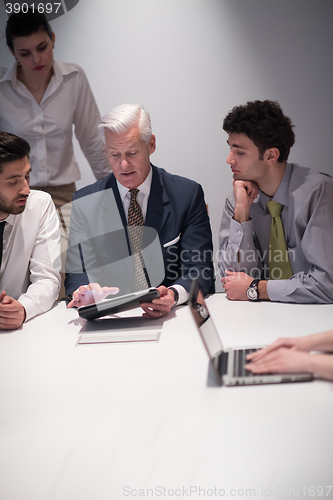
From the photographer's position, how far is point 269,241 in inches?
92.3

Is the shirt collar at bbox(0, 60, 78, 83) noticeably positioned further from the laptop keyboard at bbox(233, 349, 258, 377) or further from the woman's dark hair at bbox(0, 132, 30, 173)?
the laptop keyboard at bbox(233, 349, 258, 377)

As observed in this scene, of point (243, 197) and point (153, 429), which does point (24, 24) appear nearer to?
point (243, 197)

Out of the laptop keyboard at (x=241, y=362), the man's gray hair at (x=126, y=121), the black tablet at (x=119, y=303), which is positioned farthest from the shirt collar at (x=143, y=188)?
the laptop keyboard at (x=241, y=362)

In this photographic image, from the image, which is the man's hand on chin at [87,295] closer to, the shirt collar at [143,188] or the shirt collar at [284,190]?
the shirt collar at [143,188]

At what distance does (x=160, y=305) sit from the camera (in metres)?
1.85

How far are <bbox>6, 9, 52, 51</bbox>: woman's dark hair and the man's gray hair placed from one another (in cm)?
96

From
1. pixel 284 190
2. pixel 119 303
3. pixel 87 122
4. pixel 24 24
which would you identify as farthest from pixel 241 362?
pixel 24 24

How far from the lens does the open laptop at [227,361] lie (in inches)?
47.1

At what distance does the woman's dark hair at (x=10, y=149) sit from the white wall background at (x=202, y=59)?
0.65 m

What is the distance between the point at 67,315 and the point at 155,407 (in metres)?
0.91

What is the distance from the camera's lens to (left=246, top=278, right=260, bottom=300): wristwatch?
80.3 inches

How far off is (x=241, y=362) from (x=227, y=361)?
5 cm

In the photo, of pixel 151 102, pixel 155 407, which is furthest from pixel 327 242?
pixel 151 102

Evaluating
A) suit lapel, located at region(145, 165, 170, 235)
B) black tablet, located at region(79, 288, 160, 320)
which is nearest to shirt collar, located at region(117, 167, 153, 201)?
suit lapel, located at region(145, 165, 170, 235)
